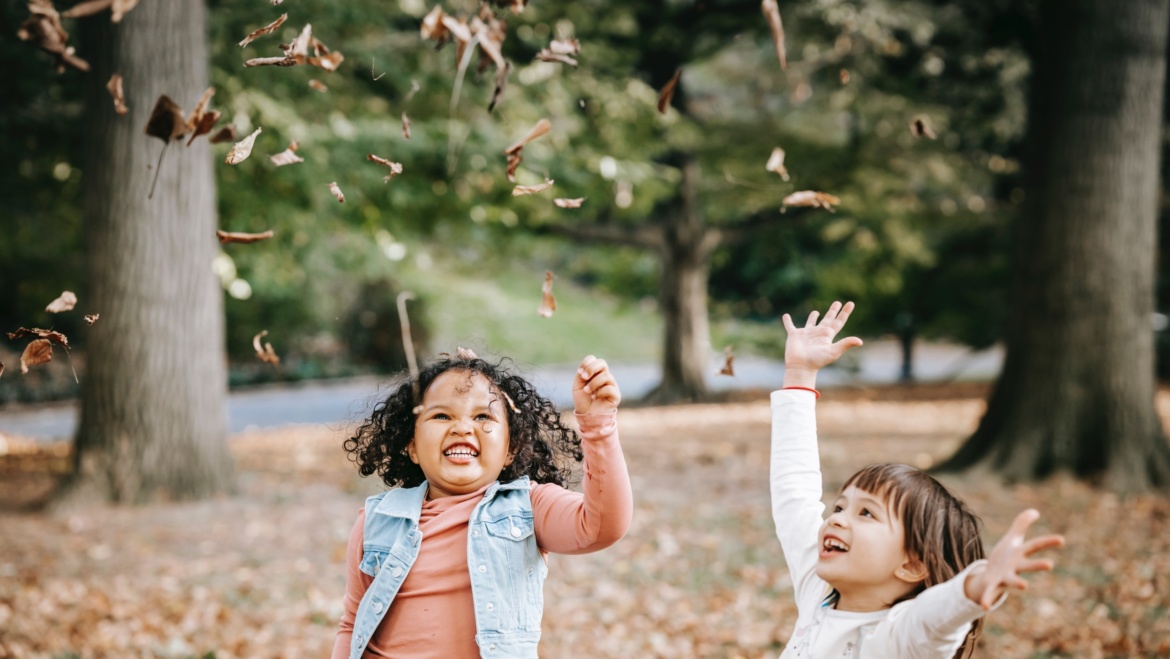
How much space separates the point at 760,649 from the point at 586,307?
29.0 m

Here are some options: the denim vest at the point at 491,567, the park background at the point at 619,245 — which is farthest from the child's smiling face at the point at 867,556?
the park background at the point at 619,245

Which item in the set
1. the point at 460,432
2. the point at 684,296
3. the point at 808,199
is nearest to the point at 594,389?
the point at 460,432

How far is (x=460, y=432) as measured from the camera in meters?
2.20

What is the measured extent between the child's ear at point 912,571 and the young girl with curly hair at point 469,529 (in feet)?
1.91

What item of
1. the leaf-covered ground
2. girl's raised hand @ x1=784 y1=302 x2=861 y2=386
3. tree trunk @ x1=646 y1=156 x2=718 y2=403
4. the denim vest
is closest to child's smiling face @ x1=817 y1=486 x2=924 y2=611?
girl's raised hand @ x1=784 y1=302 x2=861 y2=386

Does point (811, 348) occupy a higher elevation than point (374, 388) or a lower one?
higher

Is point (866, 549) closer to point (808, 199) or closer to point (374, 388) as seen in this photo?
point (808, 199)

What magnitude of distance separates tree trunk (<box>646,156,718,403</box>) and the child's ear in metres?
13.6

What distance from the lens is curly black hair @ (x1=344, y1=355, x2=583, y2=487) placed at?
2.35m

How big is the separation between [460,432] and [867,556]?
944mm

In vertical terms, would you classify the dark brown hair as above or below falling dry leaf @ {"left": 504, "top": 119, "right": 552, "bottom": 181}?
below

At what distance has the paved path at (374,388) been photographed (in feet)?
49.2

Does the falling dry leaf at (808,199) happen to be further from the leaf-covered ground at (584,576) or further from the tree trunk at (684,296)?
the tree trunk at (684,296)

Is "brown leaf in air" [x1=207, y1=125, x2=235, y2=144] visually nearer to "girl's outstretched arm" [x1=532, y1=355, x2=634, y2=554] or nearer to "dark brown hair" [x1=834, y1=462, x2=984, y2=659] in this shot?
"girl's outstretched arm" [x1=532, y1=355, x2=634, y2=554]
